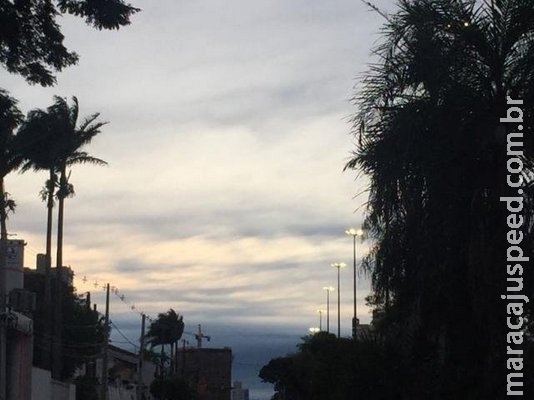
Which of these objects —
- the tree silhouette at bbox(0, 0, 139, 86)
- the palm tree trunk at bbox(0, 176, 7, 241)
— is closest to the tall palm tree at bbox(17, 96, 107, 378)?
the palm tree trunk at bbox(0, 176, 7, 241)

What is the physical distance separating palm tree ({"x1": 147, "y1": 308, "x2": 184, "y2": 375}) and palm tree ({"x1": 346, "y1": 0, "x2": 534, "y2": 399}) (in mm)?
113534

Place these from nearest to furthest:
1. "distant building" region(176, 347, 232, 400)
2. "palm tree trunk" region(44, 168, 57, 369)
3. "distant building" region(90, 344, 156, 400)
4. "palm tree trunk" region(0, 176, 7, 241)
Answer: "palm tree trunk" region(0, 176, 7, 241), "palm tree trunk" region(44, 168, 57, 369), "distant building" region(90, 344, 156, 400), "distant building" region(176, 347, 232, 400)

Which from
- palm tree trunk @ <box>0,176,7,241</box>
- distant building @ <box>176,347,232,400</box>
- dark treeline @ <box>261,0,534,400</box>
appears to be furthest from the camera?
distant building @ <box>176,347,232,400</box>

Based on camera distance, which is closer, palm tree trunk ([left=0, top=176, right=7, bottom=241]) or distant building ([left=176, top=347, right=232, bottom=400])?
palm tree trunk ([left=0, top=176, right=7, bottom=241])

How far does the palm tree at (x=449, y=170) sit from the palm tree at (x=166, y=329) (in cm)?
11353

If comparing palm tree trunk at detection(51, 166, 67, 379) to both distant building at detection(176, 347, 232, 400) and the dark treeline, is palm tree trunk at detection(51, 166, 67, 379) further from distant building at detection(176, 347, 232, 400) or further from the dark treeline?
distant building at detection(176, 347, 232, 400)

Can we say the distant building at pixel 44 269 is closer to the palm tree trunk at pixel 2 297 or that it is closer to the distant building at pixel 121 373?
the distant building at pixel 121 373

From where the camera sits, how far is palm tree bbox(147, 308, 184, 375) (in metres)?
126

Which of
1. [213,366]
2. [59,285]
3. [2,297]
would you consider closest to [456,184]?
[2,297]

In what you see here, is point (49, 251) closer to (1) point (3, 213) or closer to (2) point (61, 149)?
(2) point (61, 149)

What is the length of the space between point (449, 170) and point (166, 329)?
4513 inches

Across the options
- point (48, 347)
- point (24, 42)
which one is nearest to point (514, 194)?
point (24, 42)

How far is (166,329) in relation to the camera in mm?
125812

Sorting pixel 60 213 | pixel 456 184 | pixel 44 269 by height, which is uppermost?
pixel 60 213
